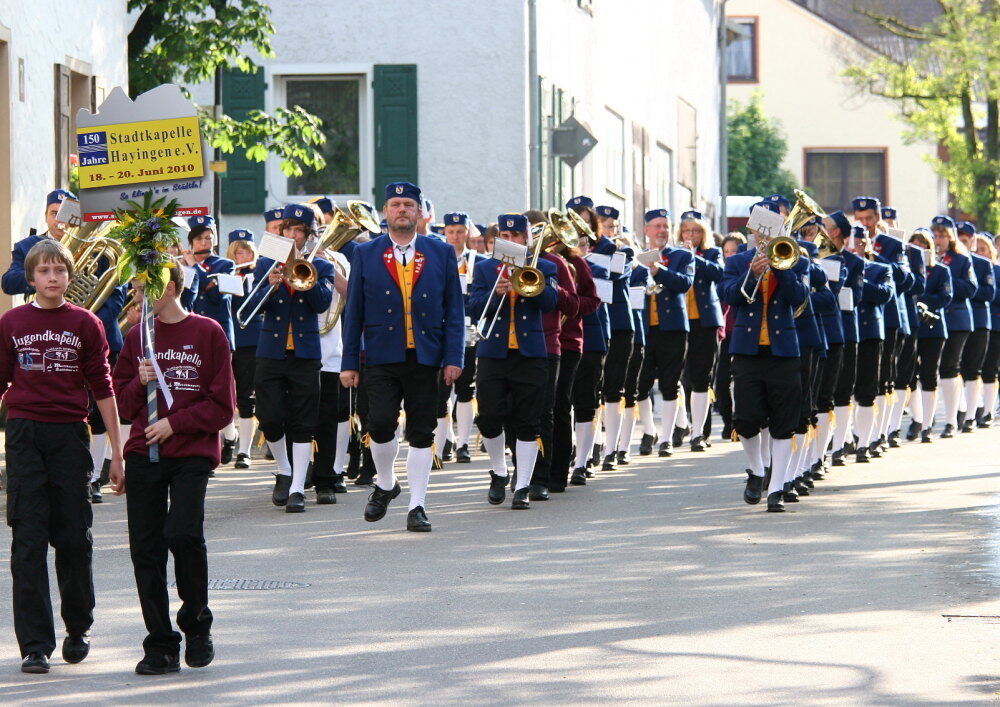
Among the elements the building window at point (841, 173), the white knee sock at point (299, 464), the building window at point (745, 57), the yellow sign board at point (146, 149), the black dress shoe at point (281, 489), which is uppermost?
the building window at point (745, 57)

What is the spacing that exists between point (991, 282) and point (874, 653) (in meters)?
14.0

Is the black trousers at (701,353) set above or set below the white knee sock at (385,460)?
above

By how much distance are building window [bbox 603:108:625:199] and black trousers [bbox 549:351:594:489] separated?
64.5 feet

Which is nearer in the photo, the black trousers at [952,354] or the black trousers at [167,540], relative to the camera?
the black trousers at [167,540]

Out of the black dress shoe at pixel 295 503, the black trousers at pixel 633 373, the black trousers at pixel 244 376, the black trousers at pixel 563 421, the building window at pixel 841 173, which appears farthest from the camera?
the building window at pixel 841 173

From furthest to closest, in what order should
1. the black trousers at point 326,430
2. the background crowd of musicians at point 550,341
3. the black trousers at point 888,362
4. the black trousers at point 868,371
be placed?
1. the black trousers at point 888,362
2. the black trousers at point 868,371
3. the black trousers at point 326,430
4. the background crowd of musicians at point 550,341

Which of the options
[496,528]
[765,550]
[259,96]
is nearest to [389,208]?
[496,528]

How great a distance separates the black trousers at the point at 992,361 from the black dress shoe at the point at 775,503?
386 inches

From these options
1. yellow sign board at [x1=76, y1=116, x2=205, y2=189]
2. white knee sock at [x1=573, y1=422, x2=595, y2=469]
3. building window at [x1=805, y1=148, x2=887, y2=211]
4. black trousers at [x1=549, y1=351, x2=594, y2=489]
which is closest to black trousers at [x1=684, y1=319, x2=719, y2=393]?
white knee sock at [x1=573, y1=422, x2=595, y2=469]

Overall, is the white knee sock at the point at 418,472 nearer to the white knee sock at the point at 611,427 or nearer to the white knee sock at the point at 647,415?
the white knee sock at the point at 611,427

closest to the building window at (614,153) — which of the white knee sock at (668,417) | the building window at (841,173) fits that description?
the white knee sock at (668,417)

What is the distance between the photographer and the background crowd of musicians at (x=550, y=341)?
1235cm

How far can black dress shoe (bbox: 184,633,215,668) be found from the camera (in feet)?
26.4

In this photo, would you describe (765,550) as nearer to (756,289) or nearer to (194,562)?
(756,289)
